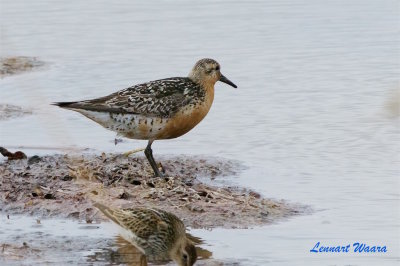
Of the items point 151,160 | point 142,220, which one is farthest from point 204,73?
point 142,220

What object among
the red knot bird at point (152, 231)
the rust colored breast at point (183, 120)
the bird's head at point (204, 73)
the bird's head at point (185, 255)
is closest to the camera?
the bird's head at point (185, 255)

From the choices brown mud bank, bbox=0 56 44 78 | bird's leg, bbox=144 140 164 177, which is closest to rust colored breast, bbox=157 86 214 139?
bird's leg, bbox=144 140 164 177

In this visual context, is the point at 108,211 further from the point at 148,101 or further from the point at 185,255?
the point at 148,101

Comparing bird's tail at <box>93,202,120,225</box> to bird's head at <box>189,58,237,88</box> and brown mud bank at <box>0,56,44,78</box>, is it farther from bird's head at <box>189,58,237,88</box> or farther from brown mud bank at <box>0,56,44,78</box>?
brown mud bank at <box>0,56,44,78</box>

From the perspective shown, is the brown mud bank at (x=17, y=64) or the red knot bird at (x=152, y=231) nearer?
the red knot bird at (x=152, y=231)

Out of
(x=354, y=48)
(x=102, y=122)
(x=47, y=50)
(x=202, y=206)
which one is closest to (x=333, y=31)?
(x=354, y=48)

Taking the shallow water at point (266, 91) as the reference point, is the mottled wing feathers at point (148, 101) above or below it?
above

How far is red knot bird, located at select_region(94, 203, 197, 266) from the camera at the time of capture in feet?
28.4

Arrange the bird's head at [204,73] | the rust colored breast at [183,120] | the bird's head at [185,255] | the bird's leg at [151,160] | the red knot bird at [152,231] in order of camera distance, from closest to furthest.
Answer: the bird's head at [185,255] < the red knot bird at [152,231] < the bird's leg at [151,160] < the rust colored breast at [183,120] < the bird's head at [204,73]

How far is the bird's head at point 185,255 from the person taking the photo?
8.35 meters

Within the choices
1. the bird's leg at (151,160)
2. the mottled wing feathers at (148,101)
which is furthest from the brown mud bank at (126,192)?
the mottled wing feathers at (148,101)

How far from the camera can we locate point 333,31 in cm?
1847

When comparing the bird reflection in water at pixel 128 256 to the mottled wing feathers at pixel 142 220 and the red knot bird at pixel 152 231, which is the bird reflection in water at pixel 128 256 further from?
the mottled wing feathers at pixel 142 220

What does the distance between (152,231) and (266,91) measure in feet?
21.4
